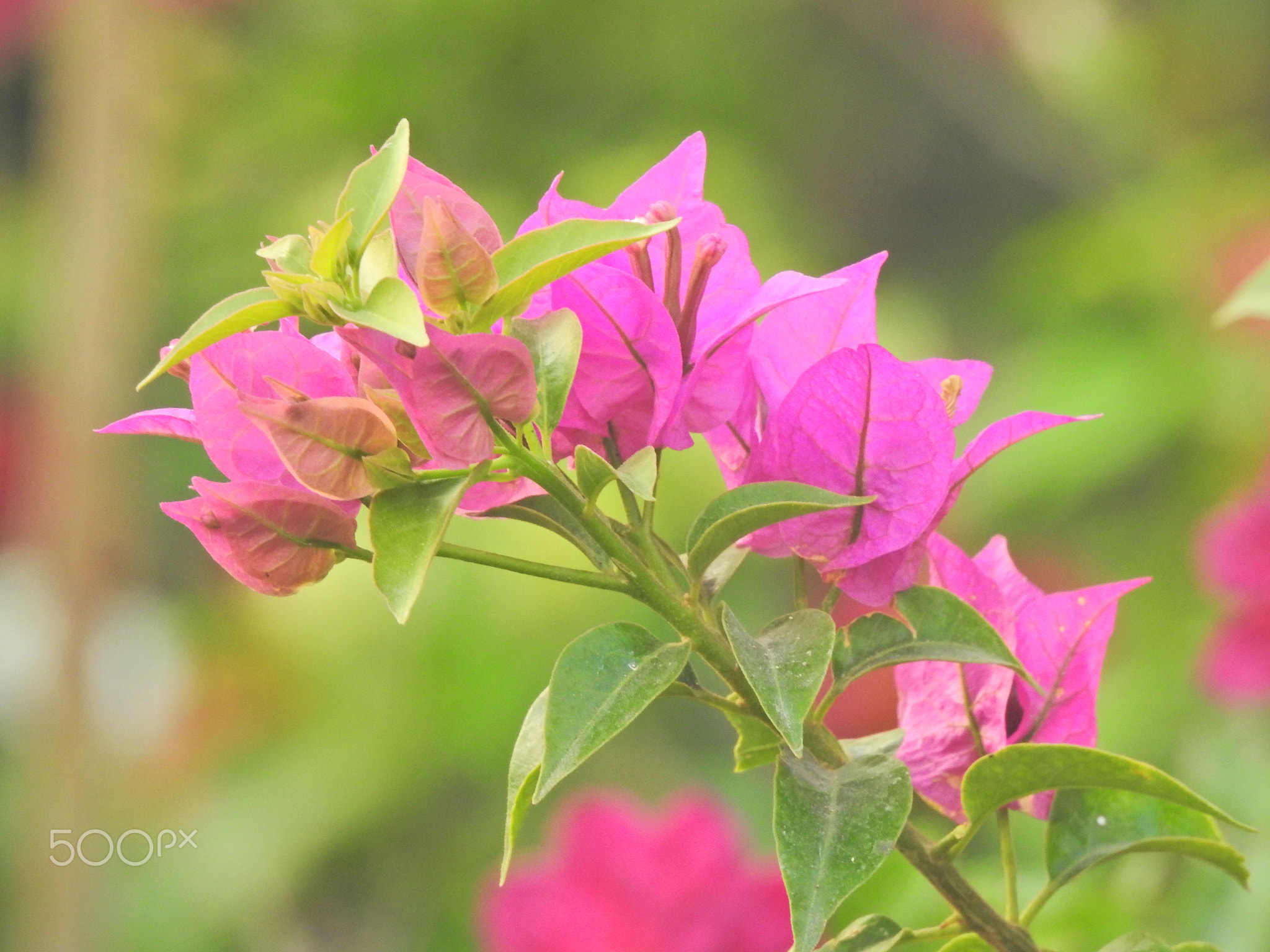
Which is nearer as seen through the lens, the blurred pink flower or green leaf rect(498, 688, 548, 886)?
green leaf rect(498, 688, 548, 886)

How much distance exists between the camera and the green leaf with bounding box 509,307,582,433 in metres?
0.21

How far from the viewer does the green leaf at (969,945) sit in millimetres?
238

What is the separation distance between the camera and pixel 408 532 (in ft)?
0.66

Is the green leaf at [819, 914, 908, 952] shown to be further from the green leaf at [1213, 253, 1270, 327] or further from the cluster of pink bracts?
the green leaf at [1213, 253, 1270, 327]

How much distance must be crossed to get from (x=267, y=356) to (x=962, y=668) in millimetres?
146

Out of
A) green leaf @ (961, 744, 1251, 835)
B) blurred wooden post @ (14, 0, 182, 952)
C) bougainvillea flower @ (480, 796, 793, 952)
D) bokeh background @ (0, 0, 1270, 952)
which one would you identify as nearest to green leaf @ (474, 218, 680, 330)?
green leaf @ (961, 744, 1251, 835)

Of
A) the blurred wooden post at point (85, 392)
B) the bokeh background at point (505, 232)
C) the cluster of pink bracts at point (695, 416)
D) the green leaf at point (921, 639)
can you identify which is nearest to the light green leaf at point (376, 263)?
the cluster of pink bracts at point (695, 416)

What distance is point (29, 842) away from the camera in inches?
41.3

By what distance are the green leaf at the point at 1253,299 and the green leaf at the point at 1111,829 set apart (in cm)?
14

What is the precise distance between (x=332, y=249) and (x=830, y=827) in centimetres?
12

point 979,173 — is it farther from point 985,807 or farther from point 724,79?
point 985,807

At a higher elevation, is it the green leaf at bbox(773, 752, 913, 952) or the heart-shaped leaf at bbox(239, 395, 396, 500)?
the heart-shaped leaf at bbox(239, 395, 396, 500)

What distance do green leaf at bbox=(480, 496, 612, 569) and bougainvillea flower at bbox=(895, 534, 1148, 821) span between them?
7 cm

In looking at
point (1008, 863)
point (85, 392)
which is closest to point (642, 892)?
point (1008, 863)
